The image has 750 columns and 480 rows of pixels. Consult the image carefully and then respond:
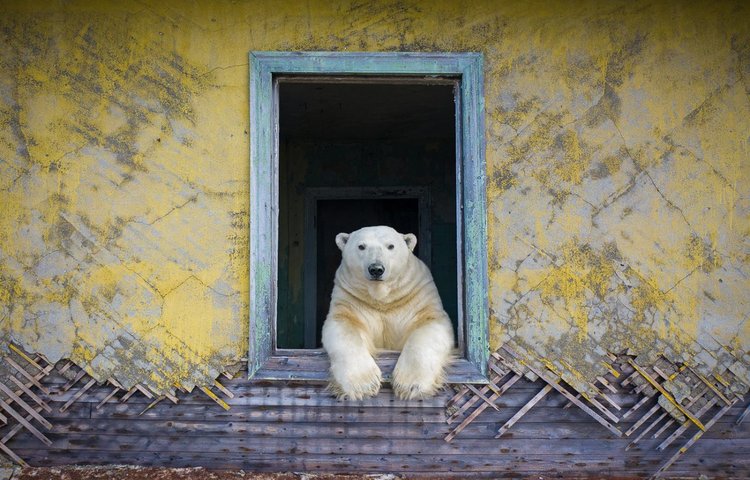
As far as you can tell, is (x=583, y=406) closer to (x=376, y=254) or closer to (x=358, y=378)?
(x=358, y=378)

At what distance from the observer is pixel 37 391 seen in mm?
3439

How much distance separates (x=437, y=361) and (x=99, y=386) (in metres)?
1.73

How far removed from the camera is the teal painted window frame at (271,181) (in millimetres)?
3406

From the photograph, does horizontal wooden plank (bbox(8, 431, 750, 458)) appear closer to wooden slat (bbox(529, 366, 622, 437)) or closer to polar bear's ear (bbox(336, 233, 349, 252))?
wooden slat (bbox(529, 366, 622, 437))

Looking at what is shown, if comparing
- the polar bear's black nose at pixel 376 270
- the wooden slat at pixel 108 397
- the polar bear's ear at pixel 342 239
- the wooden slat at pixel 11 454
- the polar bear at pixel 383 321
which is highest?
the polar bear's ear at pixel 342 239

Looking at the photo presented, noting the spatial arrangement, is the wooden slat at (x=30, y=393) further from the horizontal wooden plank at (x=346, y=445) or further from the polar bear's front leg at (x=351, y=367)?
the polar bear's front leg at (x=351, y=367)

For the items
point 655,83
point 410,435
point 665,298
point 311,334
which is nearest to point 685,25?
point 655,83

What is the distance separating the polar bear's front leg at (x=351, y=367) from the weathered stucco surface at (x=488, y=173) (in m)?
0.49

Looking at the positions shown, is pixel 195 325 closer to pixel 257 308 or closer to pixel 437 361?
pixel 257 308

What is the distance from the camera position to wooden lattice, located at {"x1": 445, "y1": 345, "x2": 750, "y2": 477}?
11.1 feet

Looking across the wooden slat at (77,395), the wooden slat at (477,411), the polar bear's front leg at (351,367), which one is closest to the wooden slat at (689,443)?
the wooden slat at (477,411)

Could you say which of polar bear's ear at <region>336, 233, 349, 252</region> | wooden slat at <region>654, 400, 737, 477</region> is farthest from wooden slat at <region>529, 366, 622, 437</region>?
polar bear's ear at <region>336, 233, 349, 252</region>

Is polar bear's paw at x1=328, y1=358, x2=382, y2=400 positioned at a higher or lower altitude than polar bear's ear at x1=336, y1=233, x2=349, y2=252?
lower

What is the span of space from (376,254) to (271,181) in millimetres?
664
